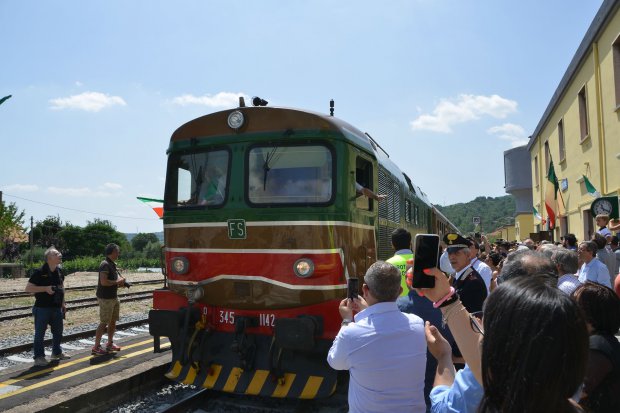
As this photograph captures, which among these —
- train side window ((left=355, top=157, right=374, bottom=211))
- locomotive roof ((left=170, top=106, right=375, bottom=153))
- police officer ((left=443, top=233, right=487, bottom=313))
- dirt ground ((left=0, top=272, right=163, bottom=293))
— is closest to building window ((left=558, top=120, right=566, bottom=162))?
train side window ((left=355, top=157, right=374, bottom=211))

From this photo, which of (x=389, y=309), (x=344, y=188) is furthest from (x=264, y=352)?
(x=389, y=309)

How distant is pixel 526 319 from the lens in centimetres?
138

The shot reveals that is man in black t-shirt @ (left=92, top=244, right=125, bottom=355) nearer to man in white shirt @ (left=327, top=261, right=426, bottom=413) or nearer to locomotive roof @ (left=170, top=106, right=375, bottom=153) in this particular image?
locomotive roof @ (left=170, top=106, right=375, bottom=153)

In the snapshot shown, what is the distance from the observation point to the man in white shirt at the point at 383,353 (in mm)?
2621

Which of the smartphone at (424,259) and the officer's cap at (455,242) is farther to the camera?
the officer's cap at (455,242)

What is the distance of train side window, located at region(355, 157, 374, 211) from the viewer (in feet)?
19.4

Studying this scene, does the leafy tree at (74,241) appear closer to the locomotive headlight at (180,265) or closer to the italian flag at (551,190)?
the italian flag at (551,190)

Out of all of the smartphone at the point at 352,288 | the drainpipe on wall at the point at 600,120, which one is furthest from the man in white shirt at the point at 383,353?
the drainpipe on wall at the point at 600,120

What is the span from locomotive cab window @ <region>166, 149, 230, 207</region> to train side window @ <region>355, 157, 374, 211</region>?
5.09ft

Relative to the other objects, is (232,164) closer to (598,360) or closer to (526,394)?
(598,360)

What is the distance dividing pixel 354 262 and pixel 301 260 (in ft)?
2.36

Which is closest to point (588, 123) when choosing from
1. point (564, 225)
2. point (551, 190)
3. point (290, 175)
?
point (551, 190)

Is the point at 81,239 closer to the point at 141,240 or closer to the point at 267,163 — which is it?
the point at 141,240

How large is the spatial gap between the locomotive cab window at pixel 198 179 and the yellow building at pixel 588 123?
35.9 ft
